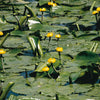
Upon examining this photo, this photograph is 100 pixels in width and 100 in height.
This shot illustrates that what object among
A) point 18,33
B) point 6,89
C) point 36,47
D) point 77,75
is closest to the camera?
point 6,89

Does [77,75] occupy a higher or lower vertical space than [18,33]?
lower

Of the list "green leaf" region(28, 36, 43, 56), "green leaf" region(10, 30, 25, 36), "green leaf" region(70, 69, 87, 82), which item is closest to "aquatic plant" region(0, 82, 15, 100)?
"green leaf" region(70, 69, 87, 82)

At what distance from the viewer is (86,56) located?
2180 mm

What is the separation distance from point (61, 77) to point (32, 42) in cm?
56

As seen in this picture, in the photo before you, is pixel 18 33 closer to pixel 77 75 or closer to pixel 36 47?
pixel 36 47

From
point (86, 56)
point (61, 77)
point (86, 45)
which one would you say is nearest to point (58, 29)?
point (86, 45)

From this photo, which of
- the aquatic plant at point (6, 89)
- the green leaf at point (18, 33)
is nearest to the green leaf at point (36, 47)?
the green leaf at point (18, 33)

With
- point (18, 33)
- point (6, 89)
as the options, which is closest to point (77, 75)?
point (6, 89)

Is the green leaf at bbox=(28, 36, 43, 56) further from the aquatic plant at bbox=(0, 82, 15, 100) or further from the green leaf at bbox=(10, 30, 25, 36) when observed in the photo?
the aquatic plant at bbox=(0, 82, 15, 100)

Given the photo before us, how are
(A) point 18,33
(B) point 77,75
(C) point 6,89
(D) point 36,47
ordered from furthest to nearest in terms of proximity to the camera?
(A) point 18,33, (D) point 36,47, (B) point 77,75, (C) point 6,89

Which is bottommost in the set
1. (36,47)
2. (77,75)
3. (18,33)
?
(77,75)

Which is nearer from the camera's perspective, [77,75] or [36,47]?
[77,75]

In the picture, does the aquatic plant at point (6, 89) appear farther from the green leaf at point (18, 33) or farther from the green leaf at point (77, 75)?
the green leaf at point (18, 33)

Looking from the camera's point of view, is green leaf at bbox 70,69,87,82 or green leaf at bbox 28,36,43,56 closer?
green leaf at bbox 70,69,87,82
